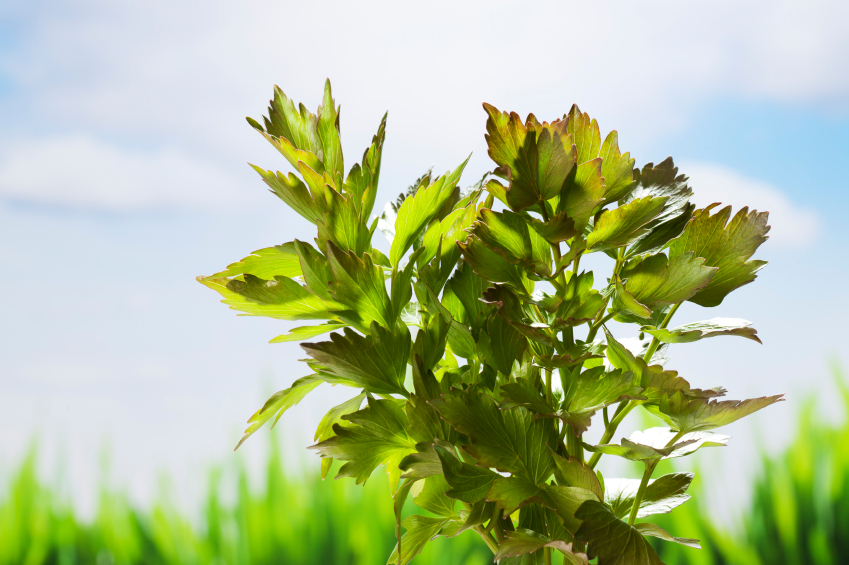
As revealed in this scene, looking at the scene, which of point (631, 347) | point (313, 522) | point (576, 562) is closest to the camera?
point (576, 562)

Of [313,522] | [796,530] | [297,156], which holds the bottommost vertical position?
[796,530]

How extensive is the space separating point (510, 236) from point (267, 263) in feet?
0.52

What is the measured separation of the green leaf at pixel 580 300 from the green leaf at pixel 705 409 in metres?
0.07

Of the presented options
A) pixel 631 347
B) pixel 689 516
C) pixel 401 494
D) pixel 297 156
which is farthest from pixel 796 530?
pixel 297 156

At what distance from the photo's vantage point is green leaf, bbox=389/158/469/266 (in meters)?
0.42

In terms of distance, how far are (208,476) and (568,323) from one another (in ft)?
3.89

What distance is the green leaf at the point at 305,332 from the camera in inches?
17.0

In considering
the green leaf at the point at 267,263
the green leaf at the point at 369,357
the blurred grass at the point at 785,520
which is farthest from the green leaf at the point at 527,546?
the blurred grass at the point at 785,520

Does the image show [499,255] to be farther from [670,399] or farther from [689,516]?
[689,516]

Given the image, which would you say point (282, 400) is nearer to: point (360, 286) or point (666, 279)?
point (360, 286)

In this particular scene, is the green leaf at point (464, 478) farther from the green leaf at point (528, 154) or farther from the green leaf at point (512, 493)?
the green leaf at point (528, 154)

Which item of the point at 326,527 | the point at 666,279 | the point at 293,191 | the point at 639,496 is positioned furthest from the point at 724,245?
the point at 326,527

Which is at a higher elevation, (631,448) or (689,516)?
(631,448)

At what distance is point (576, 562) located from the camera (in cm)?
36
